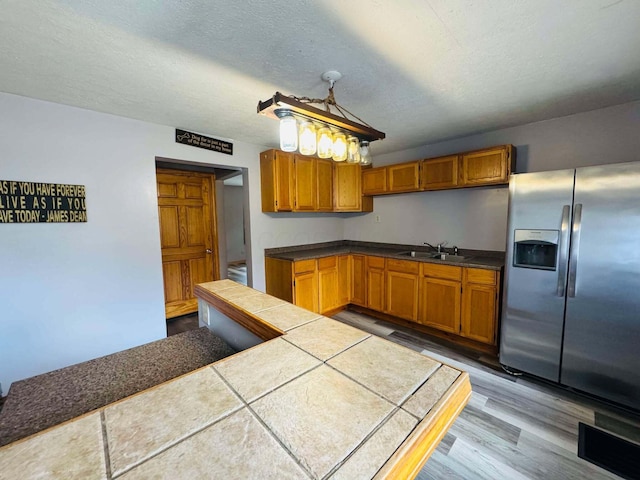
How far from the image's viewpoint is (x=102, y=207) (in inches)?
91.8

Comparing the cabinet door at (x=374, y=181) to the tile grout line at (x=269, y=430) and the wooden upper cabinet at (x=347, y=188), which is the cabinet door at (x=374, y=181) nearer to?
the wooden upper cabinet at (x=347, y=188)

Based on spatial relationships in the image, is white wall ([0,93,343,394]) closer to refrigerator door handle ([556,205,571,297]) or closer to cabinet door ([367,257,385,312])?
cabinet door ([367,257,385,312])

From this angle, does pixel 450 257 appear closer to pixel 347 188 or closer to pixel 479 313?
pixel 479 313

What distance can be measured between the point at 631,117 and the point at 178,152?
4.11 m

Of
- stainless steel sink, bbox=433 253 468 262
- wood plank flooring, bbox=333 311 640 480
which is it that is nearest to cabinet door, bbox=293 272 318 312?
stainless steel sink, bbox=433 253 468 262

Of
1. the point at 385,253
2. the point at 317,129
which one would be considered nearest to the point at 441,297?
the point at 385,253

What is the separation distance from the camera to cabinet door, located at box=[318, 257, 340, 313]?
3.50m

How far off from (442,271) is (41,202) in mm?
3678

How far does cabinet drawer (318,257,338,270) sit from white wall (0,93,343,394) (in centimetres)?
182

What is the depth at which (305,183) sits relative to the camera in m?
3.56

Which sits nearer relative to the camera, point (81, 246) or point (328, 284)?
point (81, 246)

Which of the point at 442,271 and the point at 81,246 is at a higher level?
the point at 81,246

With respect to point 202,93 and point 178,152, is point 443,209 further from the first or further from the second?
point 178,152

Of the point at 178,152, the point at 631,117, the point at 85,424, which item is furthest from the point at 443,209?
the point at 85,424
